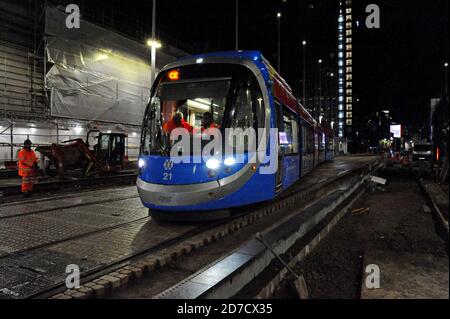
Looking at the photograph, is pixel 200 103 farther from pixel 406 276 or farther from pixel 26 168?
pixel 26 168

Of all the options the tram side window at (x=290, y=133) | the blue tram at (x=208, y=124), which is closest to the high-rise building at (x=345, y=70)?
the tram side window at (x=290, y=133)

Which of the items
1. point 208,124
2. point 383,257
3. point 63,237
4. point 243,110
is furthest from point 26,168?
point 383,257

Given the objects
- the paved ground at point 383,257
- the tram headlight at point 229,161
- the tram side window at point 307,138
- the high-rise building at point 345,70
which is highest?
the high-rise building at point 345,70

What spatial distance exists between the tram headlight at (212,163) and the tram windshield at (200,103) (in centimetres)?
63

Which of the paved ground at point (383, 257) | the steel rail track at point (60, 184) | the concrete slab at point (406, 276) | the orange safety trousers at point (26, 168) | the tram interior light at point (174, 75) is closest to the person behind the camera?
the concrete slab at point (406, 276)

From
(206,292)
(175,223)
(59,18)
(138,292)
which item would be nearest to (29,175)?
(175,223)

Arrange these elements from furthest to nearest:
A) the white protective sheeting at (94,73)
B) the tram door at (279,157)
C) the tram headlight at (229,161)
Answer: the white protective sheeting at (94,73) < the tram door at (279,157) < the tram headlight at (229,161)

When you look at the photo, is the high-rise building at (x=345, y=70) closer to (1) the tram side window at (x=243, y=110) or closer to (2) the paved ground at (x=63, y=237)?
(2) the paved ground at (x=63, y=237)

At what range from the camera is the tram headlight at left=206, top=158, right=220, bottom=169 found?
7.02 meters

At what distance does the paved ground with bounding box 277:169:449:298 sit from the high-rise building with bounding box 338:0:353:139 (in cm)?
12954

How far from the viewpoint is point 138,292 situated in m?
4.41

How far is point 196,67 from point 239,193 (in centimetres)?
273

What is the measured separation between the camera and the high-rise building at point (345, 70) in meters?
136
